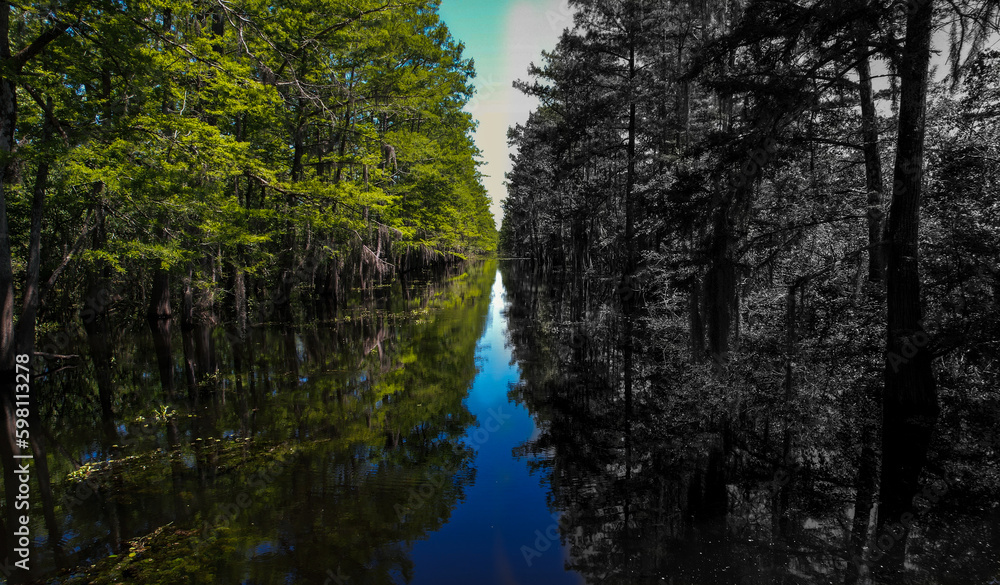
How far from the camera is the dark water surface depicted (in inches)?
172

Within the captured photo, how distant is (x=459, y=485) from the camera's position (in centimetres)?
620

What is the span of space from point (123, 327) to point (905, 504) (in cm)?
2350

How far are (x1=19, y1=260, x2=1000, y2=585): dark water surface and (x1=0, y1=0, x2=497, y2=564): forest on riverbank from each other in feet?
5.16

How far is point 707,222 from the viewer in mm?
7758

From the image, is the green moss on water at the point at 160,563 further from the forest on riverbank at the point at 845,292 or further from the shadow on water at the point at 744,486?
the forest on riverbank at the point at 845,292

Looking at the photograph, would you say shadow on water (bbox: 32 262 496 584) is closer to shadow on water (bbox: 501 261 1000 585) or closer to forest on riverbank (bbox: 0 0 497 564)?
forest on riverbank (bbox: 0 0 497 564)

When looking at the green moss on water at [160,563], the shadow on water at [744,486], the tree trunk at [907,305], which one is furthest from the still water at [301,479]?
the tree trunk at [907,305]

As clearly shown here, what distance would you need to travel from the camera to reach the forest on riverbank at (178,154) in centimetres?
991

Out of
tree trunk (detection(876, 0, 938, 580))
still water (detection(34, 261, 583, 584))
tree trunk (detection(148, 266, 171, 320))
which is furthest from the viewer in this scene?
tree trunk (detection(148, 266, 171, 320))

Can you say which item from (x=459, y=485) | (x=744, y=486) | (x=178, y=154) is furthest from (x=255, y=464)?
(x=178, y=154)

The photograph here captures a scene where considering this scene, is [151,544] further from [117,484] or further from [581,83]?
[581,83]

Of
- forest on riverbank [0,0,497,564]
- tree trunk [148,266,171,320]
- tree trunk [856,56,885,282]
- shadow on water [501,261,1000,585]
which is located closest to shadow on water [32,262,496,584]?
forest on riverbank [0,0,497,564]

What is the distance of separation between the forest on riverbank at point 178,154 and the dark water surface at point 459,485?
1573 millimetres

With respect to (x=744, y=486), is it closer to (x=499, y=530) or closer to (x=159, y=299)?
(x=499, y=530)
